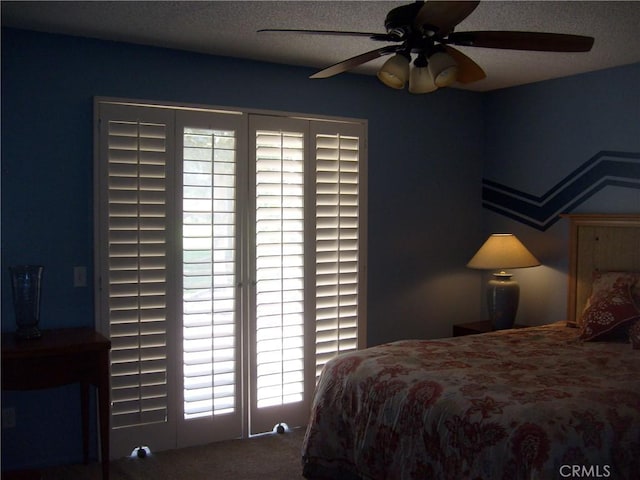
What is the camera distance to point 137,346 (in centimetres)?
359

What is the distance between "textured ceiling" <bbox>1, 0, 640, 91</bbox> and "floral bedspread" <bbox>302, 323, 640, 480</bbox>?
65.2 inches

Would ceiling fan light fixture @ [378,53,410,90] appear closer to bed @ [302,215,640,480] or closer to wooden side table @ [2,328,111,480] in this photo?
bed @ [302,215,640,480]

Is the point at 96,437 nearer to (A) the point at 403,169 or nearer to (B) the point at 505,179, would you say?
(A) the point at 403,169

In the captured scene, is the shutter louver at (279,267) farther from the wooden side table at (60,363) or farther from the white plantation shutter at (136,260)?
the wooden side table at (60,363)

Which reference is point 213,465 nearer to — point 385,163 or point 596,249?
point 385,163

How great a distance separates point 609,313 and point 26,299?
313 cm

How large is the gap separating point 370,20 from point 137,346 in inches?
84.8

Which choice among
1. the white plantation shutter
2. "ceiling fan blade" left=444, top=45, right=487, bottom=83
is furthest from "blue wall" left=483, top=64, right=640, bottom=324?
the white plantation shutter

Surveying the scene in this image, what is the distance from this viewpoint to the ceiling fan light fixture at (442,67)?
2.36m

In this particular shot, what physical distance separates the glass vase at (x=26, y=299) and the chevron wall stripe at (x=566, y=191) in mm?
3326

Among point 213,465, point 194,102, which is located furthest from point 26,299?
point 194,102

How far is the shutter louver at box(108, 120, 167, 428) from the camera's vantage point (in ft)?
11.5

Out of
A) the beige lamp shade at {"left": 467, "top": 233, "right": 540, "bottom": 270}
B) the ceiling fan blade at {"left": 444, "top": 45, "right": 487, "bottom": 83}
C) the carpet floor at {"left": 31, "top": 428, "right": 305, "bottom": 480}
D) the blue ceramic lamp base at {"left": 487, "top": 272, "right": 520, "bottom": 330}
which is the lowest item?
the carpet floor at {"left": 31, "top": 428, "right": 305, "bottom": 480}

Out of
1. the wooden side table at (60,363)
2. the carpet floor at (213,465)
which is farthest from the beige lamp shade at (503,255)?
the wooden side table at (60,363)
